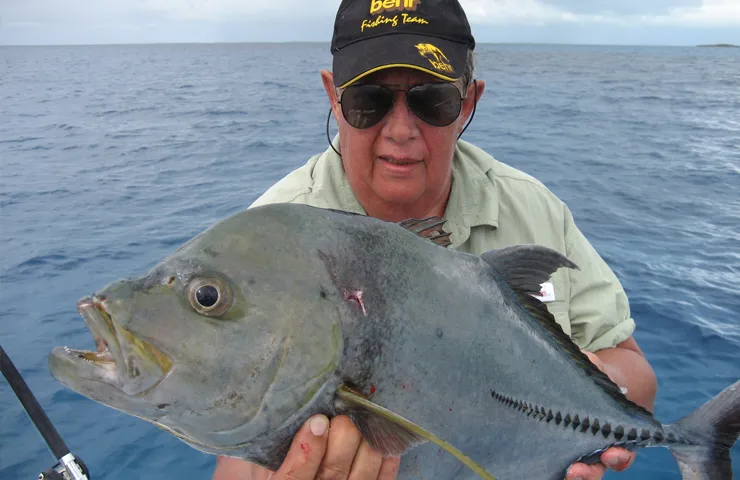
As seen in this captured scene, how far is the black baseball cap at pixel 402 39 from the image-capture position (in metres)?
2.46

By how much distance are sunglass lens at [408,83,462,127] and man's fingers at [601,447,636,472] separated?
59.2 inches

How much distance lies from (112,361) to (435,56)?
180 cm

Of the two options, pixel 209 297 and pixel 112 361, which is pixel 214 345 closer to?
pixel 209 297

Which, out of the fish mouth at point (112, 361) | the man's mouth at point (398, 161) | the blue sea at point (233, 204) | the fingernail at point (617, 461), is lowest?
the blue sea at point (233, 204)

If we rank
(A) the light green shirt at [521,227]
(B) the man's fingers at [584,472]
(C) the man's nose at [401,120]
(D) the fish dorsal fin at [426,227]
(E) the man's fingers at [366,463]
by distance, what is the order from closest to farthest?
(E) the man's fingers at [366,463], (D) the fish dorsal fin at [426,227], (B) the man's fingers at [584,472], (C) the man's nose at [401,120], (A) the light green shirt at [521,227]

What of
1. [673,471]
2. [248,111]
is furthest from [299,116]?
[673,471]

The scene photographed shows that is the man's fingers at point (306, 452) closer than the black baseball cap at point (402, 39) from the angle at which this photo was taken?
Yes

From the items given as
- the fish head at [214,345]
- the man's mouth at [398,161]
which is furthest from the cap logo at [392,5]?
the fish head at [214,345]

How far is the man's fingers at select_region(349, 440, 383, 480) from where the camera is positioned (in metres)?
1.65

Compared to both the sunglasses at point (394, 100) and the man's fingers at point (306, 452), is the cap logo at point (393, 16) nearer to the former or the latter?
the sunglasses at point (394, 100)

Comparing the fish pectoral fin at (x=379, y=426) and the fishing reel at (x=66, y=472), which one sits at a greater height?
the fish pectoral fin at (x=379, y=426)

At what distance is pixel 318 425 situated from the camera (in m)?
1.50

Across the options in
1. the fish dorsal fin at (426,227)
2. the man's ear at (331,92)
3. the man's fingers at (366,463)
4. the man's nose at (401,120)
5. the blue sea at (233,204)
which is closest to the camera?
the man's fingers at (366,463)

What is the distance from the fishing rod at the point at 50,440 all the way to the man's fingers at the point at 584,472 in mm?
2224
